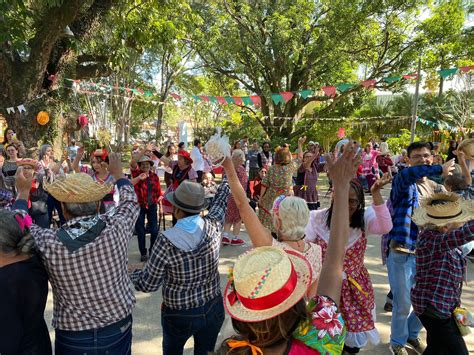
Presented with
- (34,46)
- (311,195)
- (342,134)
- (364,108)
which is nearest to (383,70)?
(342,134)

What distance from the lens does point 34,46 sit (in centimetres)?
965

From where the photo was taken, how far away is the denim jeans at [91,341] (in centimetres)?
212

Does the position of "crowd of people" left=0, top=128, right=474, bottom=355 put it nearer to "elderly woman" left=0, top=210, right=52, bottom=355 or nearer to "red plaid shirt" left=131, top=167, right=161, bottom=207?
"elderly woman" left=0, top=210, right=52, bottom=355

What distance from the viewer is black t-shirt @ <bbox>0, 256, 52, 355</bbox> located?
193cm

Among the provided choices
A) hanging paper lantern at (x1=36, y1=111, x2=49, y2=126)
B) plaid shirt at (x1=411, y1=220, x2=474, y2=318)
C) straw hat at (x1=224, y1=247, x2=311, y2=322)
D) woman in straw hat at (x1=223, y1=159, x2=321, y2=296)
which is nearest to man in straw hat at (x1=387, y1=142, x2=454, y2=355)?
plaid shirt at (x1=411, y1=220, x2=474, y2=318)

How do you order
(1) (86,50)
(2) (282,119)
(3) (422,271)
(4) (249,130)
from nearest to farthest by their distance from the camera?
(3) (422,271) < (1) (86,50) < (2) (282,119) < (4) (249,130)

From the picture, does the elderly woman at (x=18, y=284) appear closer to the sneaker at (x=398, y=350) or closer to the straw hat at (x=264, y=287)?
the straw hat at (x=264, y=287)

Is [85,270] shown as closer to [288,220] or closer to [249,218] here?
[249,218]

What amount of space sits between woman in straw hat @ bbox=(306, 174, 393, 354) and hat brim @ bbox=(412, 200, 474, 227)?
0.76 feet

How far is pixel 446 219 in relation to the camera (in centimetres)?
260

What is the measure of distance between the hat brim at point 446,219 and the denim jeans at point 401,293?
82 centimetres

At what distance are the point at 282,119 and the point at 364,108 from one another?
10151 mm

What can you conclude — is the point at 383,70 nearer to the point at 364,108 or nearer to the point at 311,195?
the point at 364,108

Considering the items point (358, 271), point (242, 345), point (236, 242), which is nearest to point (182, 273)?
point (242, 345)
